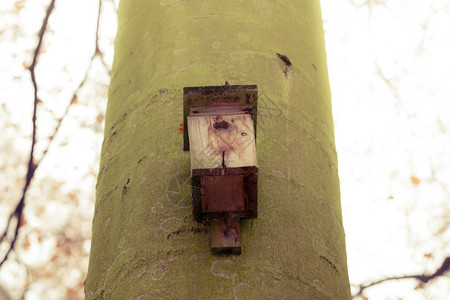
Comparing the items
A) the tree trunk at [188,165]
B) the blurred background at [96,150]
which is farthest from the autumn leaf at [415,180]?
the tree trunk at [188,165]

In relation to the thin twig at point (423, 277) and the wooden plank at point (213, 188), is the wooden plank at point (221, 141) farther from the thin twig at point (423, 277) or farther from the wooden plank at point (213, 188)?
the thin twig at point (423, 277)

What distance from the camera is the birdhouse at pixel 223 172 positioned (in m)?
1.16

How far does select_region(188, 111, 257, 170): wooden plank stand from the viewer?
3.81ft

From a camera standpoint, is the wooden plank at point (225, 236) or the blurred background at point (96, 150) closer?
the wooden plank at point (225, 236)

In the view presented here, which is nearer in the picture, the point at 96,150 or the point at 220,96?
the point at 220,96

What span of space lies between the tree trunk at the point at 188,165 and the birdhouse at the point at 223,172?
4cm

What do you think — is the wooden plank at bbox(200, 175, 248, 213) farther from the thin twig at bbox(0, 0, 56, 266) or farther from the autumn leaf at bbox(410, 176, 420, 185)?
the thin twig at bbox(0, 0, 56, 266)

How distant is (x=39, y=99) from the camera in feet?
13.2

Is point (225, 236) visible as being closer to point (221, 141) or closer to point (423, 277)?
point (221, 141)

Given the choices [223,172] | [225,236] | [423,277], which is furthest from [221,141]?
[423,277]

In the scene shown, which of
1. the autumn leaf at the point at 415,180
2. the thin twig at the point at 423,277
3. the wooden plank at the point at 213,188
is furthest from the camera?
the autumn leaf at the point at 415,180

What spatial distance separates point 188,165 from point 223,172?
0.23 m

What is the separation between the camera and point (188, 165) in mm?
1362

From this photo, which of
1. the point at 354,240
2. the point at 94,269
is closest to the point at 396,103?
the point at 354,240
